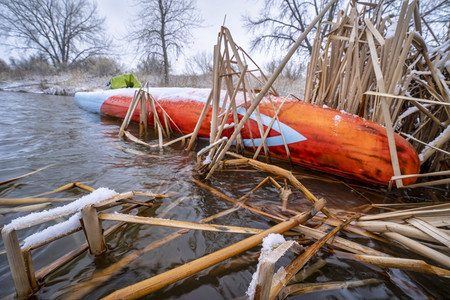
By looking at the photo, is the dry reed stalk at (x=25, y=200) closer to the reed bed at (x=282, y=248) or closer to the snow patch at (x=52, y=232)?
the reed bed at (x=282, y=248)

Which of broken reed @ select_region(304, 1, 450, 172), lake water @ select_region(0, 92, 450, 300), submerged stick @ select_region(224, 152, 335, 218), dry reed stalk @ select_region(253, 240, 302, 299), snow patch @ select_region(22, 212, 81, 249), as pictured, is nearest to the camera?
dry reed stalk @ select_region(253, 240, 302, 299)

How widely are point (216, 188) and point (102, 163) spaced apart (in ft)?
3.35

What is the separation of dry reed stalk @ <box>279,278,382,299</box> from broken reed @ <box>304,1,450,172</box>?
2.88ft

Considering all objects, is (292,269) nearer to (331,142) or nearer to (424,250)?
(424,250)

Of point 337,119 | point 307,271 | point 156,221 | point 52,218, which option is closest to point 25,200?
point 52,218

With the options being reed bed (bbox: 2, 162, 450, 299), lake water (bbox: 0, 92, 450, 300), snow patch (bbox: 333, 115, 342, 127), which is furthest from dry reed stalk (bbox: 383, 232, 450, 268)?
snow patch (bbox: 333, 115, 342, 127)

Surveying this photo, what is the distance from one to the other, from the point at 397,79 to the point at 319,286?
121 centimetres

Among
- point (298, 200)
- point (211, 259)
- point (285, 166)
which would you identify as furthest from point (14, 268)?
point (285, 166)

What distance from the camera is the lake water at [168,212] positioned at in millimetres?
604

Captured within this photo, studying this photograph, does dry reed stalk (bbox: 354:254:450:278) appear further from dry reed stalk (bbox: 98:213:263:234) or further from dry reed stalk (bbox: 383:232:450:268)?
dry reed stalk (bbox: 98:213:263:234)

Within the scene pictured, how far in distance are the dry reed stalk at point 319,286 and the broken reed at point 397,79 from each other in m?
0.88

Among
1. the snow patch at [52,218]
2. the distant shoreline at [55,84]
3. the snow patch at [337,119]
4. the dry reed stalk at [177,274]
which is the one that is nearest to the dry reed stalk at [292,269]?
the dry reed stalk at [177,274]

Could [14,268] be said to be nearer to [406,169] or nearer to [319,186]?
[319,186]

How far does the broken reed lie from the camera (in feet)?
3.78
